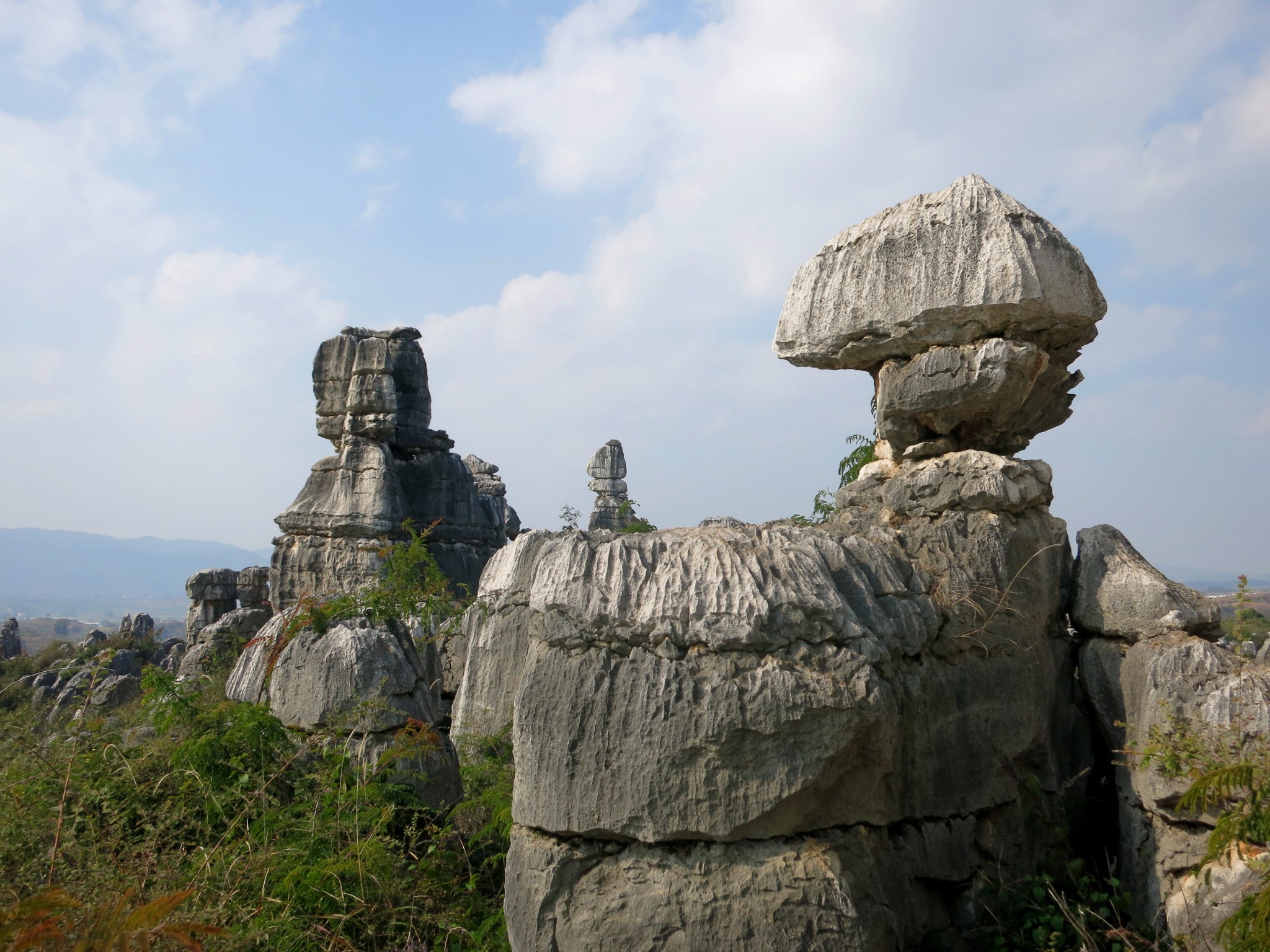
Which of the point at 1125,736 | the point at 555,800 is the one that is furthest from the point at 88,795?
the point at 1125,736

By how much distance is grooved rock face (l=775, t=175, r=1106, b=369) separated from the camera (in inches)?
198

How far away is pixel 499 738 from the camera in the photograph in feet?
19.6

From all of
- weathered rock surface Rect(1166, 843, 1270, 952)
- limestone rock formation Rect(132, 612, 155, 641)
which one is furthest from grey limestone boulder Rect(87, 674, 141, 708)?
weathered rock surface Rect(1166, 843, 1270, 952)

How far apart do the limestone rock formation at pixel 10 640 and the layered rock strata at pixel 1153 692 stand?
102 feet

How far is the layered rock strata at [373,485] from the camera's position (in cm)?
1975

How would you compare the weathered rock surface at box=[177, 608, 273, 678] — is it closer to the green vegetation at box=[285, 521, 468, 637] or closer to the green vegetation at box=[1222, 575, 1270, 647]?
the green vegetation at box=[285, 521, 468, 637]

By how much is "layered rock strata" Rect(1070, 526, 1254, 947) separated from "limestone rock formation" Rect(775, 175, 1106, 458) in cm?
96

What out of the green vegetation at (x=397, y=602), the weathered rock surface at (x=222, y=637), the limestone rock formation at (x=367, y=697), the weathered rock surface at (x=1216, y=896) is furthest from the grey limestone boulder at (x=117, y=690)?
the weathered rock surface at (x=1216, y=896)

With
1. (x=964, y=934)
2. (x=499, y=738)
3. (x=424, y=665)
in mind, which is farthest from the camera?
(x=424, y=665)

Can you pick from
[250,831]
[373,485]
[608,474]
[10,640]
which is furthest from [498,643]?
[10,640]

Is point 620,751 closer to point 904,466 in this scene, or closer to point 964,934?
point 964,934

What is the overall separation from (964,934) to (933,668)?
1224 millimetres

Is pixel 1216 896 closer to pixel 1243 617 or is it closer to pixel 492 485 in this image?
pixel 1243 617

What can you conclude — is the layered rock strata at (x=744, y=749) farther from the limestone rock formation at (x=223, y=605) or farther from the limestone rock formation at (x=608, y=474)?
the limestone rock formation at (x=608, y=474)
